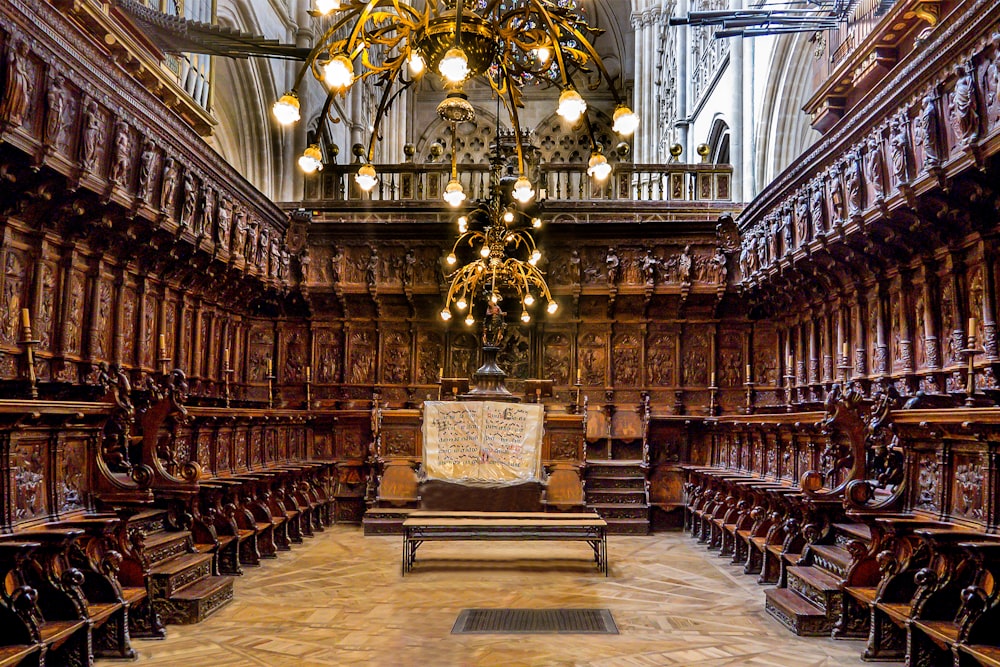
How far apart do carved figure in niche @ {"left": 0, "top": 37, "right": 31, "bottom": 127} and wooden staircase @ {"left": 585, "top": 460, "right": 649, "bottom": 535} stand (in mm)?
8438

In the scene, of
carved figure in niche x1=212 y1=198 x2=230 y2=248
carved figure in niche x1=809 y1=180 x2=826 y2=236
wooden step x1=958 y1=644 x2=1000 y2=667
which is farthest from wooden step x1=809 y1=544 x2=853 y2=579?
carved figure in niche x1=212 y1=198 x2=230 y2=248

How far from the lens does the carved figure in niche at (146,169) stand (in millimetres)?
8156

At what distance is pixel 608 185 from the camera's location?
64.0 ft

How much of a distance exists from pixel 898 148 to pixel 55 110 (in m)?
7.22

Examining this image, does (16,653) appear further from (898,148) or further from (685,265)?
(685,265)

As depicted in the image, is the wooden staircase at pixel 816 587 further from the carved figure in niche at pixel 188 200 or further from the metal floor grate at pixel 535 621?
the carved figure in niche at pixel 188 200

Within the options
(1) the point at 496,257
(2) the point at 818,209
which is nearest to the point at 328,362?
(1) the point at 496,257

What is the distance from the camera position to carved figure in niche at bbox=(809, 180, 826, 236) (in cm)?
926

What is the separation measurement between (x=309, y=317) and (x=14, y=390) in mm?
7603

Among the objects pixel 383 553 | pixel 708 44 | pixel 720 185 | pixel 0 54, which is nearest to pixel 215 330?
pixel 383 553

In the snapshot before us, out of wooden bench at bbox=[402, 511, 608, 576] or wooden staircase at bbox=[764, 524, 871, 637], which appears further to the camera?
wooden bench at bbox=[402, 511, 608, 576]

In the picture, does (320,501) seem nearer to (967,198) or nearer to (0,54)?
(0,54)

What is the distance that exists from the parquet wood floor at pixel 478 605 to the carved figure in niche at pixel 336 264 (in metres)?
5.67

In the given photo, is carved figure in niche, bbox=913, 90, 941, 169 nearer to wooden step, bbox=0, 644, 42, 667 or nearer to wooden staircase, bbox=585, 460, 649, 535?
wooden staircase, bbox=585, 460, 649, 535
